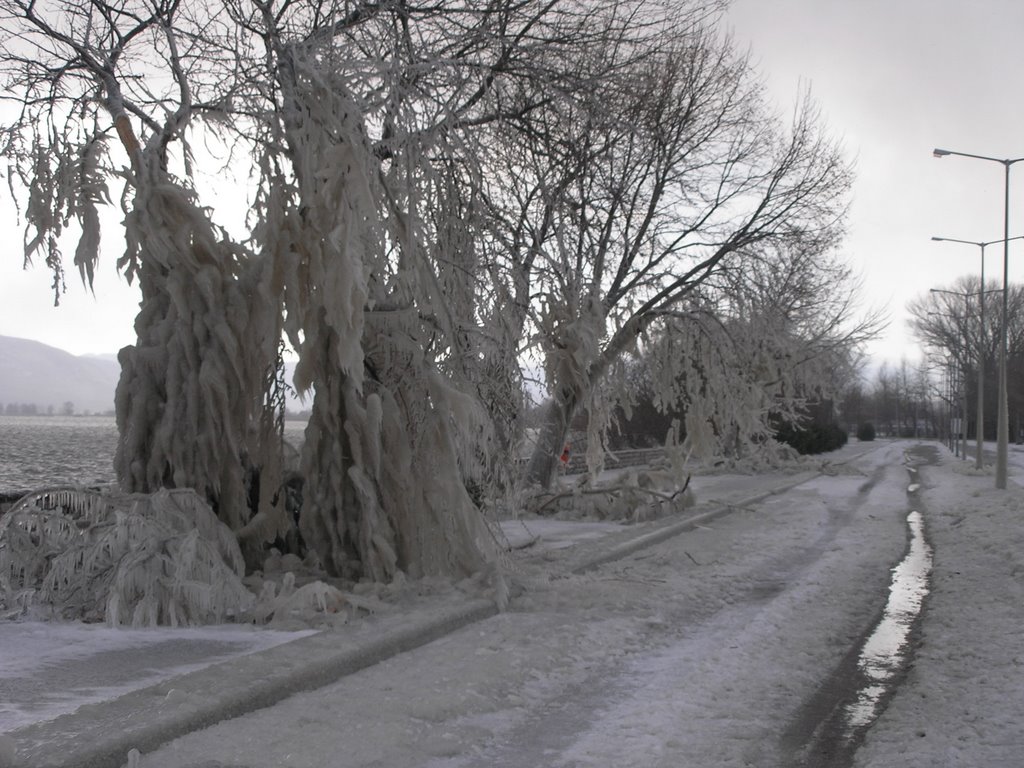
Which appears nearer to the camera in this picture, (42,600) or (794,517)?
(42,600)

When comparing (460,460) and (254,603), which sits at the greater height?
(460,460)

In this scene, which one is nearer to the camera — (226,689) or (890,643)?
(226,689)

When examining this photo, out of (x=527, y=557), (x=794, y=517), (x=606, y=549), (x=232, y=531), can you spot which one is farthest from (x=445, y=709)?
(x=794, y=517)

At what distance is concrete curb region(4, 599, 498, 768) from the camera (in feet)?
14.0

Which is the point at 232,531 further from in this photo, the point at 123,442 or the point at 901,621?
the point at 901,621

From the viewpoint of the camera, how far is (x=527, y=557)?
11.0 metres

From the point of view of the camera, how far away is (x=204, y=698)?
4.98 metres

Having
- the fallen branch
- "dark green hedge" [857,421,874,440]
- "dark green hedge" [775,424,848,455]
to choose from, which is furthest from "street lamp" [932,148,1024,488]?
"dark green hedge" [857,421,874,440]

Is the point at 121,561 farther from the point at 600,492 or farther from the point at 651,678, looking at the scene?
the point at 600,492

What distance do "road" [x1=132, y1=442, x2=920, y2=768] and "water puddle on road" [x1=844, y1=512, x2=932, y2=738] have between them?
0.49 ft

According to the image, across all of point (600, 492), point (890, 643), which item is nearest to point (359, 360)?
point (890, 643)

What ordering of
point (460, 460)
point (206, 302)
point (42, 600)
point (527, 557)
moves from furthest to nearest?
point (527, 557), point (460, 460), point (206, 302), point (42, 600)

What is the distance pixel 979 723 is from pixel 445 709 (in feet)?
9.15

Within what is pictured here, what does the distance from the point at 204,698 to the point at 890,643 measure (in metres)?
4.95
